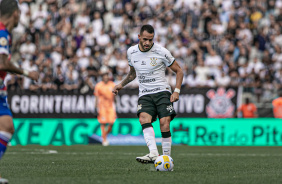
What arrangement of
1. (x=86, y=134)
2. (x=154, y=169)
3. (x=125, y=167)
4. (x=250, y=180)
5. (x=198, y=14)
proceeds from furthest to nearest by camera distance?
(x=198, y=14), (x=86, y=134), (x=125, y=167), (x=154, y=169), (x=250, y=180)

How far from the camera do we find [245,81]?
2328cm

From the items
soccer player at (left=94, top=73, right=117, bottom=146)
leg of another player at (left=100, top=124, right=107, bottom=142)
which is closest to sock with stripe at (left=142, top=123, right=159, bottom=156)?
soccer player at (left=94, top=73, right=117, bottom=146)

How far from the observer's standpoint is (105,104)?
2136 centimetres

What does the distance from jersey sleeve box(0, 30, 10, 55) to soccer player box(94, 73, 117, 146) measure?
13653 mm

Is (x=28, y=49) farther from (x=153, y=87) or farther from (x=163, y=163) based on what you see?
(x=163, y=163)

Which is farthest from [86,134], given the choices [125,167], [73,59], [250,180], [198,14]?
[250,180]

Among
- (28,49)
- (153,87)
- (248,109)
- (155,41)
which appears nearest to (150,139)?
(153,87)

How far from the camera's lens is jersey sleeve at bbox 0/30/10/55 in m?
7.06

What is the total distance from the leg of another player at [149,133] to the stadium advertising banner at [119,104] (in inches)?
459

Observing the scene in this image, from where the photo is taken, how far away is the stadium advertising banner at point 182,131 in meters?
21.2

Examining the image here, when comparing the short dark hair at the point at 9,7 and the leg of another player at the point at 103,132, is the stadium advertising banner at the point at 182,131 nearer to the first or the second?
the leg of another player at the point at 103,132

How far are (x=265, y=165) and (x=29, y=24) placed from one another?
17.3m

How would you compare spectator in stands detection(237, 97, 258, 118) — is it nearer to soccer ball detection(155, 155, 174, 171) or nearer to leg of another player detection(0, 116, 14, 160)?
Result: soccer ball detection(155, 155, 174, 171)

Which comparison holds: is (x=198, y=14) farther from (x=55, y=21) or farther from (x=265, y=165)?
(x=265, y=165)
